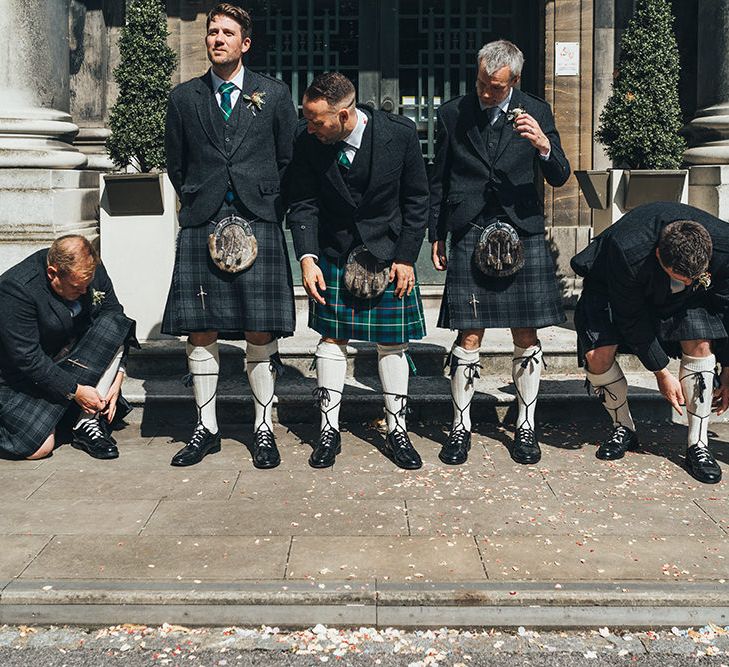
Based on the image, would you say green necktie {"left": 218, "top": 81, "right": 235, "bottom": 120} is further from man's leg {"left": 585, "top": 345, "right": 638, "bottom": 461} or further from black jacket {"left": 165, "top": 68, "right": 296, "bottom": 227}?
man's leg {"left": 585, "top": 345, "right": 638, "bottom": 461}

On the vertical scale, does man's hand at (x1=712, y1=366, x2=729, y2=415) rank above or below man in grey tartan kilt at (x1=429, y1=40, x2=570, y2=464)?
below

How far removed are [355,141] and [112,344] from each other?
1823mm

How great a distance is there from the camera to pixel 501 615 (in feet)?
14.1

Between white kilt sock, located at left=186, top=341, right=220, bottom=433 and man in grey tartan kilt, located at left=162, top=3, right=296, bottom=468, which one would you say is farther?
white kilt sock, located at left=186, top=341, right=220, bottom=433

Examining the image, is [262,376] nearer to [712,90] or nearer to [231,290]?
[231,290]

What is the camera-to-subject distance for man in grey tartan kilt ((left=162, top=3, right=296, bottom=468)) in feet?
19.2

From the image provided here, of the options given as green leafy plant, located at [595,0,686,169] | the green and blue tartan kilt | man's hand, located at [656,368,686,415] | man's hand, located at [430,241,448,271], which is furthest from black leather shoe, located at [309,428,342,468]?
green leafy plant, located at [595,0,686,169]

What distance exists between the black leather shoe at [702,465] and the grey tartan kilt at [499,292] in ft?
3.29

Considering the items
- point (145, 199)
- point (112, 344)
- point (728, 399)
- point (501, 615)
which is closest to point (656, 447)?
point (728, 399)

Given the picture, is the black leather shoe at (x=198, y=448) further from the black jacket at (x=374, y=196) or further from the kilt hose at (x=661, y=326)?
the kilt hose at (x=661, y=326)

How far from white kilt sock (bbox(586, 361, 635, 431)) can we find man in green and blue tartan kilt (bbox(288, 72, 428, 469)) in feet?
3.41

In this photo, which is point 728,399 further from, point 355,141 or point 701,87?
point 701,87

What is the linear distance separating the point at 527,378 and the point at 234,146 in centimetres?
200

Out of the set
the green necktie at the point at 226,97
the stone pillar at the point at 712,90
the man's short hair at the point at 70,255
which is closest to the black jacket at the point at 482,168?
the green necktie at the point at 226,97
